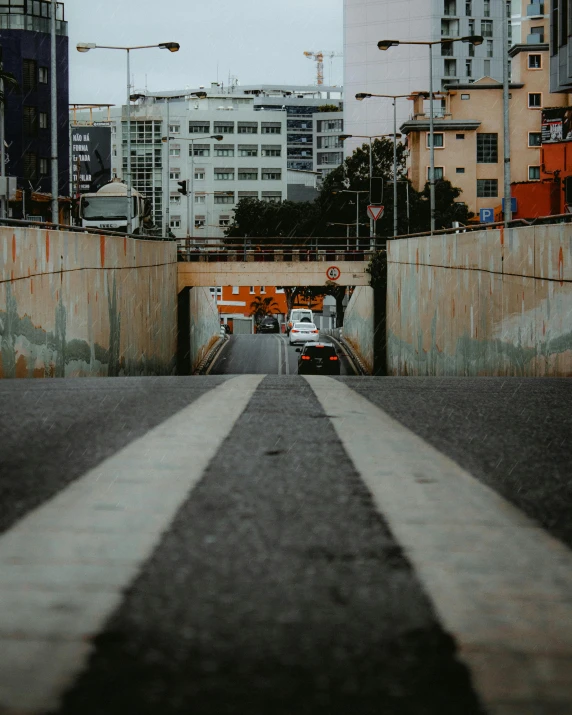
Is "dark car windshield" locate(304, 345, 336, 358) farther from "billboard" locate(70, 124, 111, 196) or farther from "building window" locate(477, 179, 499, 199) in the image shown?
"billboard" locate(70, 124, 111, 196)

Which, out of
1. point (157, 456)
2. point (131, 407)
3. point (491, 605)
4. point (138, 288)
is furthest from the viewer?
point (138, 288)

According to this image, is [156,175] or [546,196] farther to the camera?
[156,175]

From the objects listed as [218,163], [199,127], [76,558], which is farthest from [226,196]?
[76,558]

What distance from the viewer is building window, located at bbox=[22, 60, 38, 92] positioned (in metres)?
78.7

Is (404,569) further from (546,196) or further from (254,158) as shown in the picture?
(254,158)

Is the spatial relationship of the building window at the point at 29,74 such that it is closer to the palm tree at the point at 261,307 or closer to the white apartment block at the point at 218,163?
the palm tree at the point at 261,307

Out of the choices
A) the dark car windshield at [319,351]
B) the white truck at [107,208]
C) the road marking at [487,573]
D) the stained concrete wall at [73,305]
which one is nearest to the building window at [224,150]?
the white truck at [107,208]

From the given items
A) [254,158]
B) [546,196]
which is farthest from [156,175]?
[546,196]

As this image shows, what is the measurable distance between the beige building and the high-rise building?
29828 mm

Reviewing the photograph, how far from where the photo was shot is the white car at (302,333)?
→ 67.6 meters

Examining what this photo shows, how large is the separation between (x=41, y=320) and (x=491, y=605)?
16.2 m

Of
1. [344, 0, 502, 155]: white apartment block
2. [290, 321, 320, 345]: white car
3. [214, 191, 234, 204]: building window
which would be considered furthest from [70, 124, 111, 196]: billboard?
[214, 191, 234, 204]: building window

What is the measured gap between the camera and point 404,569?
244cm

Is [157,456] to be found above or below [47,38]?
below
